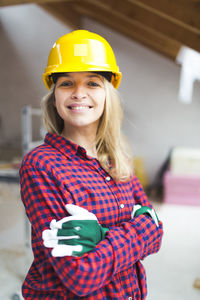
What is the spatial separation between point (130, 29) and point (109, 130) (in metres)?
4.52

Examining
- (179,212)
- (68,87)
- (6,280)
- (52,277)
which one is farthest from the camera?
(179,212)

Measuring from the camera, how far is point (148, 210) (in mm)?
1111

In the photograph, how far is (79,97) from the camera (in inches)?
40.0

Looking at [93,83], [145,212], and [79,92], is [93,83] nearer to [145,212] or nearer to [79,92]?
[79,92]

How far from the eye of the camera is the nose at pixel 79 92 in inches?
40.0

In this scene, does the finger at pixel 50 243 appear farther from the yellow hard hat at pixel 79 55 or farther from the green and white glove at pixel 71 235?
the yellow hard hat at pixel 79 55

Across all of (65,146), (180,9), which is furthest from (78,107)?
(180,9)

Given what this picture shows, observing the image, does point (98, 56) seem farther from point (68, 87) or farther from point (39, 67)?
point (39, 67)

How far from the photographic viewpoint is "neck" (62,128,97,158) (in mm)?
1148

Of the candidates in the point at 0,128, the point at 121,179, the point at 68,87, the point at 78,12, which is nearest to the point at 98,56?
the point at 68,87

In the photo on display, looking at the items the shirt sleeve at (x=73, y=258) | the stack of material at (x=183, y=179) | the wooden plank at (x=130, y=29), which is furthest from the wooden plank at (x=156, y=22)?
the shirt sleeve at (x=73, y=258)

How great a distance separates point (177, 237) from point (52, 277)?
9.73 ft

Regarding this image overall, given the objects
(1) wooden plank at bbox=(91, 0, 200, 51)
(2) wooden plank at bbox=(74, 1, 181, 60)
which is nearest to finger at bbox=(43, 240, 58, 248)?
(1) wooden plank at bbox=(91, 0, 200, 51)

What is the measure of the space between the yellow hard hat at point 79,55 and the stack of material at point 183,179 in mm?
4262
